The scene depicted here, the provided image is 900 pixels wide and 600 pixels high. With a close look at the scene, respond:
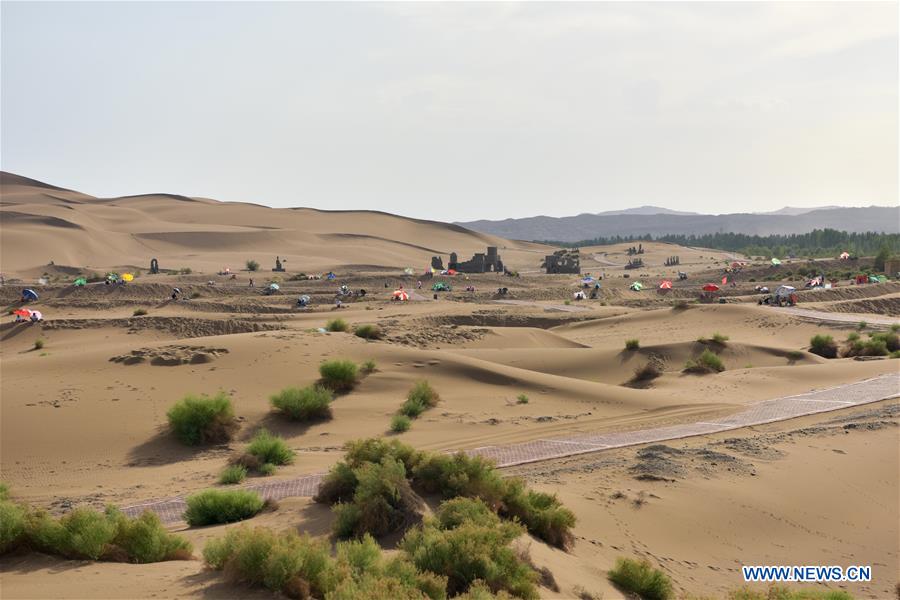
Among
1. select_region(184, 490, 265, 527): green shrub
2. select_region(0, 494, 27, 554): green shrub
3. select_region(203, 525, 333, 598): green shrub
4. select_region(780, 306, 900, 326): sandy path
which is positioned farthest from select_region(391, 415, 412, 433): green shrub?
select_region(780, 306, 900, 326): sandy path

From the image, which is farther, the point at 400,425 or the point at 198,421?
the point at 400,425

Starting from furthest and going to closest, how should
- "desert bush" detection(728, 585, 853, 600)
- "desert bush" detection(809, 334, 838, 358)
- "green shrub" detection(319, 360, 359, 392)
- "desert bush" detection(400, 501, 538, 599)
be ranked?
"desert bush" detection(809, 334, 838, 358) → "green shrub" detection(319, 360, 359, 392) → "desert bush" detection(728, 585, 853, 600) → "desert bush" detection(400, 501, 538, 599)

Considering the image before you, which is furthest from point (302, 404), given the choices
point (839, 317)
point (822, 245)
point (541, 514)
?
point (822, 245)

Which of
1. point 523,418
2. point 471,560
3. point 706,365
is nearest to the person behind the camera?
point 471,560

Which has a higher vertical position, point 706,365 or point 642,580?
point 642,580

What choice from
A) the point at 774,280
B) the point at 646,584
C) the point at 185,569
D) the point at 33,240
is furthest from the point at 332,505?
the point at 33,240

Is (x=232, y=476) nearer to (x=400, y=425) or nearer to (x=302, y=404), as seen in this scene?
(x=400, y=425)

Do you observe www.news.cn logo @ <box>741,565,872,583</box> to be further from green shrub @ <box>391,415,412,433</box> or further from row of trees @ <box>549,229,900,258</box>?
row of trees @ <box>549,229,900,258</box>

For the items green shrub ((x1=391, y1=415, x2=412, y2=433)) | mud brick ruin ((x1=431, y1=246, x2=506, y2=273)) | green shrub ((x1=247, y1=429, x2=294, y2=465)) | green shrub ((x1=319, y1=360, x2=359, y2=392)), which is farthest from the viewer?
mud brick ruin ((x1=431, y1=246, x2=506, y2=273))
